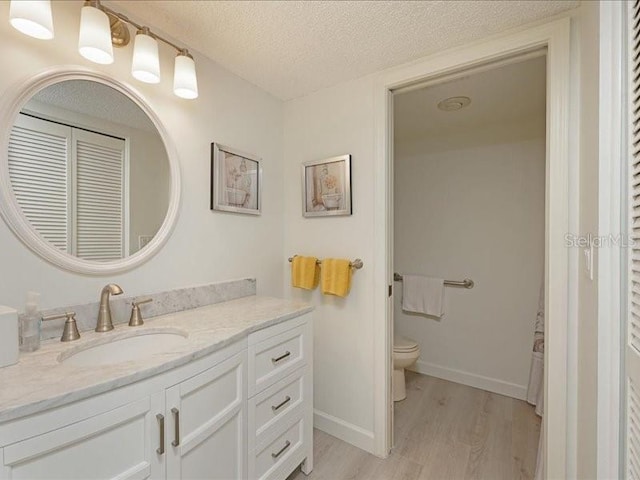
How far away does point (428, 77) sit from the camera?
1599 mm

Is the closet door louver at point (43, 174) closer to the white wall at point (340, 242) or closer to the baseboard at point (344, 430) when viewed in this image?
the white wall at point (340, 242)

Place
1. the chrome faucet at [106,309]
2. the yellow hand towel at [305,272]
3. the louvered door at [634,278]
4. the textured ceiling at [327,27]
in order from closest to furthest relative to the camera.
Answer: the louvered door at [634,278] → the chrome faucet at [106,309] → the textured ceiling at [327,27] → the yellow hand towel at [305,272]

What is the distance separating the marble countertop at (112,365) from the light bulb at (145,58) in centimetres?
102

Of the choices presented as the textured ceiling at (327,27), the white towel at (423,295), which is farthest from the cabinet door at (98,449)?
the white towel at (423,295)

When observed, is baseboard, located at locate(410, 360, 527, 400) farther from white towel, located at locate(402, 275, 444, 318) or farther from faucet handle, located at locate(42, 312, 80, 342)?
faucet handle, located at locate(42, 312, 80, 342)

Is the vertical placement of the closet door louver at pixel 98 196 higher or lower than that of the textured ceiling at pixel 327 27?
lower

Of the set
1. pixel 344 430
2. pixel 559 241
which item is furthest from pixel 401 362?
pixel 559 241

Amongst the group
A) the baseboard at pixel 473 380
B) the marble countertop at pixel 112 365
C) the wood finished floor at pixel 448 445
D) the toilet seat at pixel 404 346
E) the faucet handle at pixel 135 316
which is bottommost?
the wood finished floor at pixel 448 445

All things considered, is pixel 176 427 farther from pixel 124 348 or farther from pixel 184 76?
pixel 184 76

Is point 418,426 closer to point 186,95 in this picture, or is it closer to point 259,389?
point 259,389

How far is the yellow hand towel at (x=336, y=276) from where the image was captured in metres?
1.74

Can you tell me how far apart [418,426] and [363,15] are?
2.38m

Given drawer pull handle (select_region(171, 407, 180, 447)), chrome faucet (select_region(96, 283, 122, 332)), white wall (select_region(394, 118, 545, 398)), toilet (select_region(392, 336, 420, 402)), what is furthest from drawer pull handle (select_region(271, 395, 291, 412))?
white wall (select_region(394, 118, 545, 398))

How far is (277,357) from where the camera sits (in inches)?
52.3
